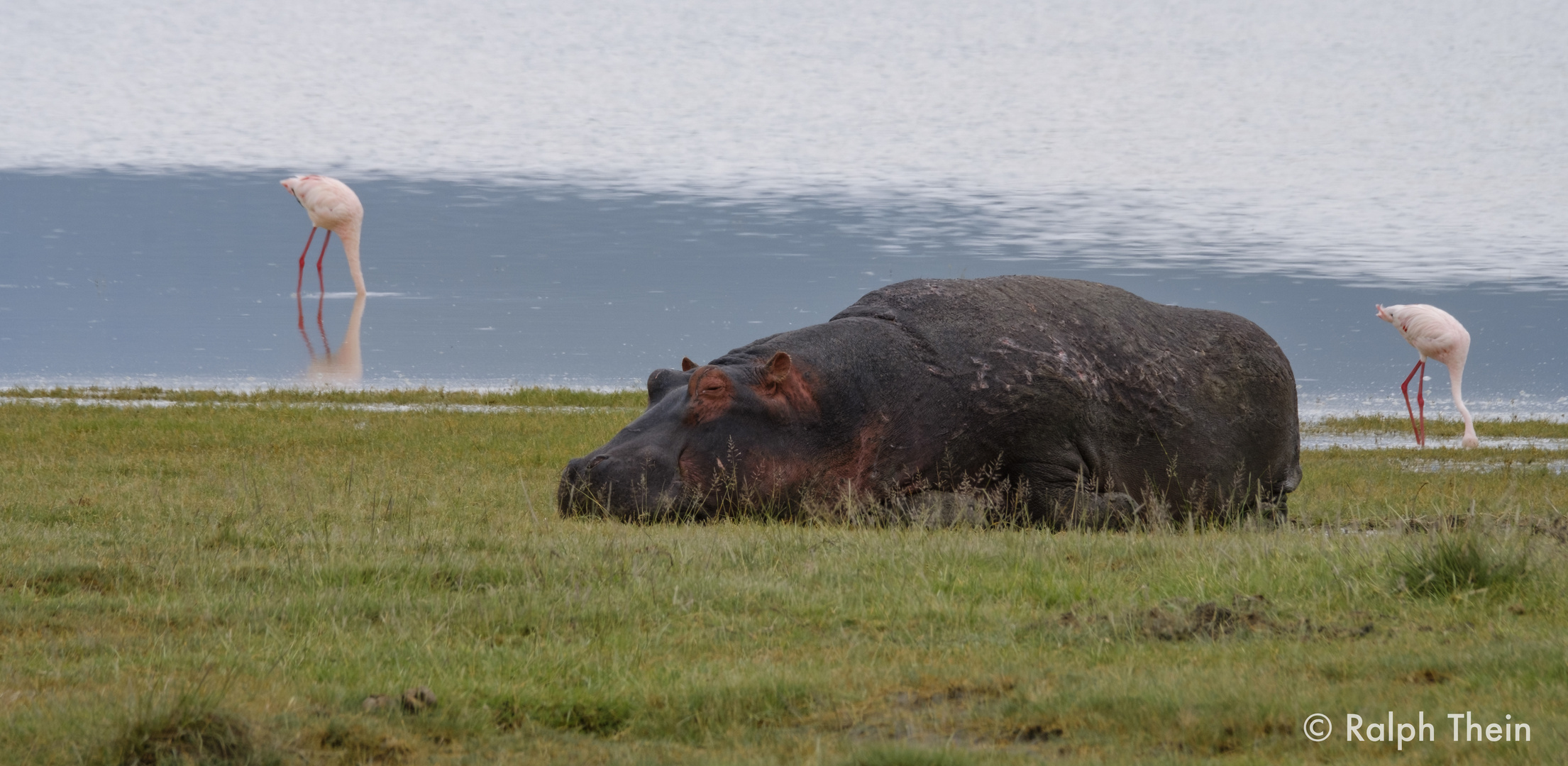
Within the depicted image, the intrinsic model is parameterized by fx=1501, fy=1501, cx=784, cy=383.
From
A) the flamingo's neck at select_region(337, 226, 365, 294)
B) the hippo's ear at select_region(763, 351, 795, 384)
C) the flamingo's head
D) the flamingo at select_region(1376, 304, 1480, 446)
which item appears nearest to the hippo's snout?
the hippo's ear at select_region(763, 351, 795, 384)

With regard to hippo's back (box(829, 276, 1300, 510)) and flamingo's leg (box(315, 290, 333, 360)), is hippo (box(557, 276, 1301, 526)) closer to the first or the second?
hippo's back (box(829, 276, 1300, 510))

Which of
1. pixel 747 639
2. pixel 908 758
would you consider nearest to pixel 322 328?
pixel 747 639

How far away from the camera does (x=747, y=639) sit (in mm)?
5805

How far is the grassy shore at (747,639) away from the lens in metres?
4.43

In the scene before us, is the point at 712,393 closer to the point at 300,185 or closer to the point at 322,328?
the point at 300,185

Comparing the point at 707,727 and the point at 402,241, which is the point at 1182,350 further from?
the point at 402,241

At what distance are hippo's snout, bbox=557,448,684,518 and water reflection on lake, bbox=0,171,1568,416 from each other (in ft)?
60.5

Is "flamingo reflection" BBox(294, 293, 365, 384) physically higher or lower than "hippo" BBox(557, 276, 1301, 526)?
lower

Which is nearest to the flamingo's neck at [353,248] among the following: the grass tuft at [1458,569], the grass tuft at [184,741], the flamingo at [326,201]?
the flamingo at [326,201]

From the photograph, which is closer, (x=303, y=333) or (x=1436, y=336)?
(x=1436, y=336)

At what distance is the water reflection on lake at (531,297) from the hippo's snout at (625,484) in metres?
18.5

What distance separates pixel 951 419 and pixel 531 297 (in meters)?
50.3

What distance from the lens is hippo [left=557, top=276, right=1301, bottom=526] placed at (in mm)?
9320

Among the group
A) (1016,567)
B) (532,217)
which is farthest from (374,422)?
(532,217)
